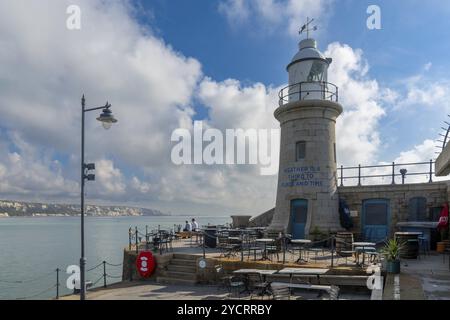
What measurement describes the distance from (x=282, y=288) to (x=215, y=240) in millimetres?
7247

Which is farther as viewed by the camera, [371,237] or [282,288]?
[371,237]

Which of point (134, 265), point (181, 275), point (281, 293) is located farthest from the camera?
point (134, 265)

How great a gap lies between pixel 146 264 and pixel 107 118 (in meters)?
6.81

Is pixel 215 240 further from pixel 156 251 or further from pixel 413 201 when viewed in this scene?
pixel 413 201

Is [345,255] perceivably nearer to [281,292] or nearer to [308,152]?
[281,292]

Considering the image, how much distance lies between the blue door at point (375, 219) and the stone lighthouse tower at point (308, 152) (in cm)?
149

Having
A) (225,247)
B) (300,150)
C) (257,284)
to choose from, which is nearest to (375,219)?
(300,150)

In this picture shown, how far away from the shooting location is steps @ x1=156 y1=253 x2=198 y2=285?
12859mm

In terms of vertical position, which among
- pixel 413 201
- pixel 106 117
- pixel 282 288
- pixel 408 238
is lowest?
pixel 282 288

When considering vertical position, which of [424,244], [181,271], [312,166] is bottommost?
[181,271]

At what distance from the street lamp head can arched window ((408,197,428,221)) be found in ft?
48.2

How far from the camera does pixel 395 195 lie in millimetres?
17125

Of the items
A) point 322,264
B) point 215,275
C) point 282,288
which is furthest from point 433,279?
point 215,275
